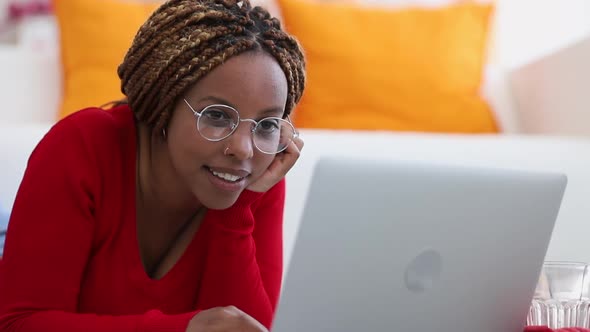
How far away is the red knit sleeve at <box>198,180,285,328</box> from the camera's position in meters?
1.31

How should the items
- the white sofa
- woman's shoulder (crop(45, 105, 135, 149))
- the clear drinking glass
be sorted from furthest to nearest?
1. the white sofa
2. woman's shoulder (crop(45, 105, 135, 149))
3. the clear drinking glass

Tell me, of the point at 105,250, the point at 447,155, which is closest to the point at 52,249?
the point at 105,250

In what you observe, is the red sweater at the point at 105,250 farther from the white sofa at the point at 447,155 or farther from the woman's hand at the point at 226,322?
the white sofa at the point at 447,155

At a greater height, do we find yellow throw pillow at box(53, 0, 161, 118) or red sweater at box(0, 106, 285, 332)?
yellow throw pillow at box(53, 0, 161, 118)

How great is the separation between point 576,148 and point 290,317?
1.26 m

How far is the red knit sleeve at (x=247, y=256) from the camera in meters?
1.31

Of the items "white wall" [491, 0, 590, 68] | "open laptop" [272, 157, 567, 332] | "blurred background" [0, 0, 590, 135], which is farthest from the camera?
"white wall" [491, 0, 590, 68]

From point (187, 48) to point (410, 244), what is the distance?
1.45 ft

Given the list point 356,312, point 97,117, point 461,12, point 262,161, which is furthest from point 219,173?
point 461,12

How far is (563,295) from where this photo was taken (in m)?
1.12

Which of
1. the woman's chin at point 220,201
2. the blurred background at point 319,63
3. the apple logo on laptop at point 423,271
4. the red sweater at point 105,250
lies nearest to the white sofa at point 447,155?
the blurred background at point 319,63

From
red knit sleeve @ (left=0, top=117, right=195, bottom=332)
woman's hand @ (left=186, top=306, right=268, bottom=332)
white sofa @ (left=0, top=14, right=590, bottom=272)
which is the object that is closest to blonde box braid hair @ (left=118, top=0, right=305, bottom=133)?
red knit sleeve @ (left=0, top=117, right=195, bottom=332)

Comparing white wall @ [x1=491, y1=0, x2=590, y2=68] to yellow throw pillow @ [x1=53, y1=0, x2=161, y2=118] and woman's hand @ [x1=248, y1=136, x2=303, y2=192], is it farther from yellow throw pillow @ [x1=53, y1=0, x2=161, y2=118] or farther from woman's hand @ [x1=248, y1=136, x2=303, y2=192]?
woman's hand @ [x1=248, y1=136, x2=303, y2=192]

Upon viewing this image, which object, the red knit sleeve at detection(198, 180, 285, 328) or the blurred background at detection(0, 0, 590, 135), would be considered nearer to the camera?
the red knit sleeve at detection(198, 180, 285, 328)
